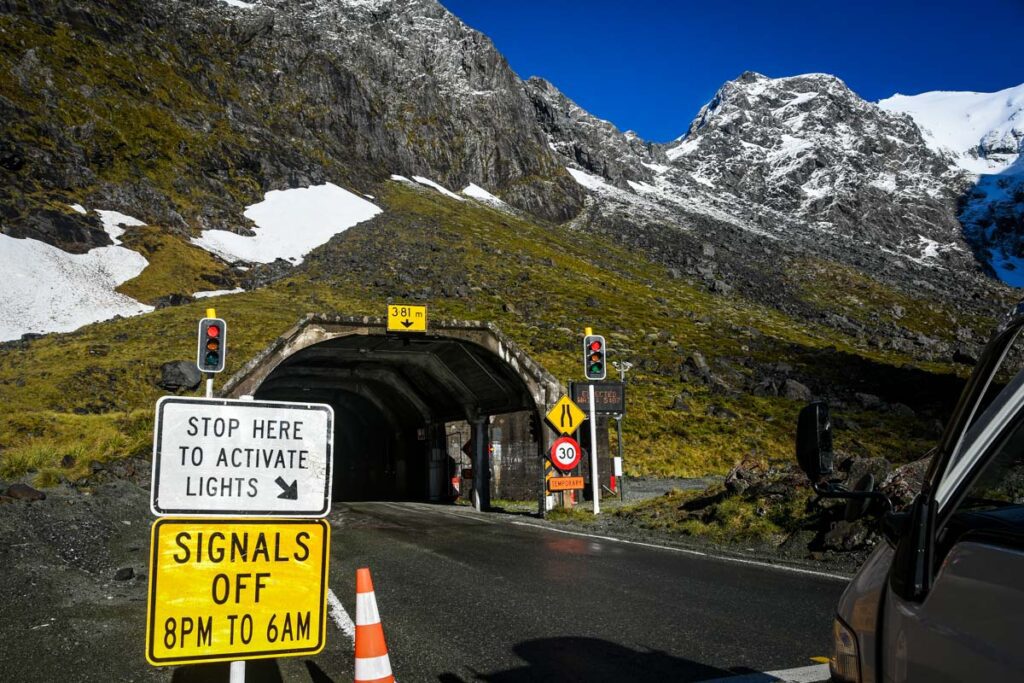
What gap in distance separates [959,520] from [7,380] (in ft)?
133

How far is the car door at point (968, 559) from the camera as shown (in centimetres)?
189

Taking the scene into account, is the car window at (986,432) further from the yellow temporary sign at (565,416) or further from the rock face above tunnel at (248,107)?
the rock face above tunnel at (248,107)

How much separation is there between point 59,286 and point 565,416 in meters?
44.7

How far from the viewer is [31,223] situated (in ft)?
186

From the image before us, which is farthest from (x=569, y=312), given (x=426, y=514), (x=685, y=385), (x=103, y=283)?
(x=426, y=514)

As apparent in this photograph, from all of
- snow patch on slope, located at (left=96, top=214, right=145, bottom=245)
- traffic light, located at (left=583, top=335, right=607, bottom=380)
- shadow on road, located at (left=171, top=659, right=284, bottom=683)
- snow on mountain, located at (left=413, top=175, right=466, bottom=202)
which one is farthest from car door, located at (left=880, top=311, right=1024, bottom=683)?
snow on mountain, located at (left=413, top=175, right=466, bottom=202)

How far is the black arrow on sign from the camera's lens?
3928 millimetres

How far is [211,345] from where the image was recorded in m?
16.7

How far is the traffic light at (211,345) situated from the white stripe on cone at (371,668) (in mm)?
13684

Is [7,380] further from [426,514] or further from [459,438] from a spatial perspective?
[426,514]

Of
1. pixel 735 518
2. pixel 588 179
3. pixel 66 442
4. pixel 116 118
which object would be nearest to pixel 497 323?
pixel 66 442

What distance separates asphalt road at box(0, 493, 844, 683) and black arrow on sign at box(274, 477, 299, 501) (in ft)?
5.91

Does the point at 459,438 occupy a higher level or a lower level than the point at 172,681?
higher

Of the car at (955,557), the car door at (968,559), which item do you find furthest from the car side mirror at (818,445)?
the car door at (968,559)
